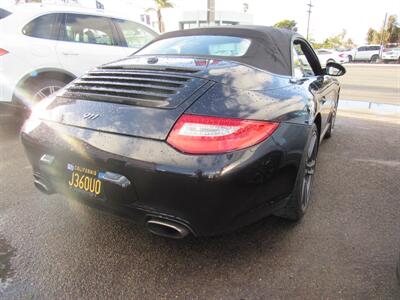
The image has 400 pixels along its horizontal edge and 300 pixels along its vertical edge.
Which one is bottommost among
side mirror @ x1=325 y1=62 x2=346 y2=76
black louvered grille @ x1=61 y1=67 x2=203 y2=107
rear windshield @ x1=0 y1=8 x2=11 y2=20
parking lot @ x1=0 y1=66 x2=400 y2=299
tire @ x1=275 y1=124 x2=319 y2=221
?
parking lot @ x1=0 y1=66 x2=400 y2=299

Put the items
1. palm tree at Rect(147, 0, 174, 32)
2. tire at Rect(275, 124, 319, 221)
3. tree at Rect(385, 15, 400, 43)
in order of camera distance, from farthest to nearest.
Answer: tree at Rect(385, 15, 400, 43), palm tree at Rect(147, 0, 174, 32), tire at Rect(275, 124, 319, 221)

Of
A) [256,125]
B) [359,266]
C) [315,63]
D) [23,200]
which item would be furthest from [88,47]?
[359,266]

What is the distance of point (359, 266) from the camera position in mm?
2070

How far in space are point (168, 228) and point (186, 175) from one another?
370mm

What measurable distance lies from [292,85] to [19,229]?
2.26m

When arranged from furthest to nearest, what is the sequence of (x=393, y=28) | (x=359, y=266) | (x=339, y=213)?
(x=393, y=28)
(x=339, y=213)
(x=359, y=266)

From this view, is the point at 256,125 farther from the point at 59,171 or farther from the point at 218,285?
the point at 59,171

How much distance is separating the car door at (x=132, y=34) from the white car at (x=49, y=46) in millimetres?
17

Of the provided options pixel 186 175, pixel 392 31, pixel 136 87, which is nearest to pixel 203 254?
pixel 186 175

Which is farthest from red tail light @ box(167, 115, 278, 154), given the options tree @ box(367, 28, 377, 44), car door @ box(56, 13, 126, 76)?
tree @ box(367, 28, 377, 44)

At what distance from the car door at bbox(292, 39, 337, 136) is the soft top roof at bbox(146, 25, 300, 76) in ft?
0.40

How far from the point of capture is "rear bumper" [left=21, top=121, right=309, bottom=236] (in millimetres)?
1658

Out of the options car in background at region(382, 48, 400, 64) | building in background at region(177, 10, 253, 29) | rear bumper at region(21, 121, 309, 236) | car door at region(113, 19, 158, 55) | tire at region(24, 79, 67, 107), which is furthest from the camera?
car in background at region(382, 48, 400, 64)

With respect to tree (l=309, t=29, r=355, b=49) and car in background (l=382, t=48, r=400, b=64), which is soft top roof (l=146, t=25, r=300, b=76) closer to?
car in background (l=382, t=48, r=400, b=64)
